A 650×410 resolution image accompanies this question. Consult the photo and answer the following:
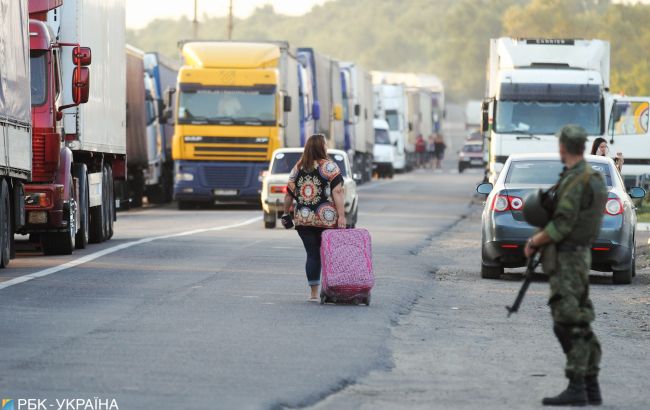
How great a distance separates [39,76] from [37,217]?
1.78 m

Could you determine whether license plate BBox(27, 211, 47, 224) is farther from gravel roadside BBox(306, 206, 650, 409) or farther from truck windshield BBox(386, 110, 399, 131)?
truck windshield BBox(386, 110, 399, 131)

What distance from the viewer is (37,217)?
22.2 meters

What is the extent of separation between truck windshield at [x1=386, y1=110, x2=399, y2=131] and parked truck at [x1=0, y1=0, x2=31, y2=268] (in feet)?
204

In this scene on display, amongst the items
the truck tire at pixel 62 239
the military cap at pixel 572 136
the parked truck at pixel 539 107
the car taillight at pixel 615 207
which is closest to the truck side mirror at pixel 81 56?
the truck tire at pixel 62 239

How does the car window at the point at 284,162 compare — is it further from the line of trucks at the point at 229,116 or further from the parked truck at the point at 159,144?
the parked truck at the point at 159,144

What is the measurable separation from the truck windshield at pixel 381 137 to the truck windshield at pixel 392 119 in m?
3.61

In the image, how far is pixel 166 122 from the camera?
42.3 meters

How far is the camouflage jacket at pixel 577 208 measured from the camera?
1034cm

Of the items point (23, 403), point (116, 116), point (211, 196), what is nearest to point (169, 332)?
point (23, 403)

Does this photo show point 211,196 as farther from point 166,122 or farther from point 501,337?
point 501,337

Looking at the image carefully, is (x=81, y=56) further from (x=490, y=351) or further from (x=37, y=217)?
(x=490, y=351)

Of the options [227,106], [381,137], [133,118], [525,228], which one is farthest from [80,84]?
[381,137]

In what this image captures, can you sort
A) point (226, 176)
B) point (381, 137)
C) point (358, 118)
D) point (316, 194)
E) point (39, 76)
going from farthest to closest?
1. point (381, 137)
2. point (358, 118)
3. point (226, 176)
4. point (39, 76)
5. point (316, 194)

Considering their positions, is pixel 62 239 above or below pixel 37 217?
below
